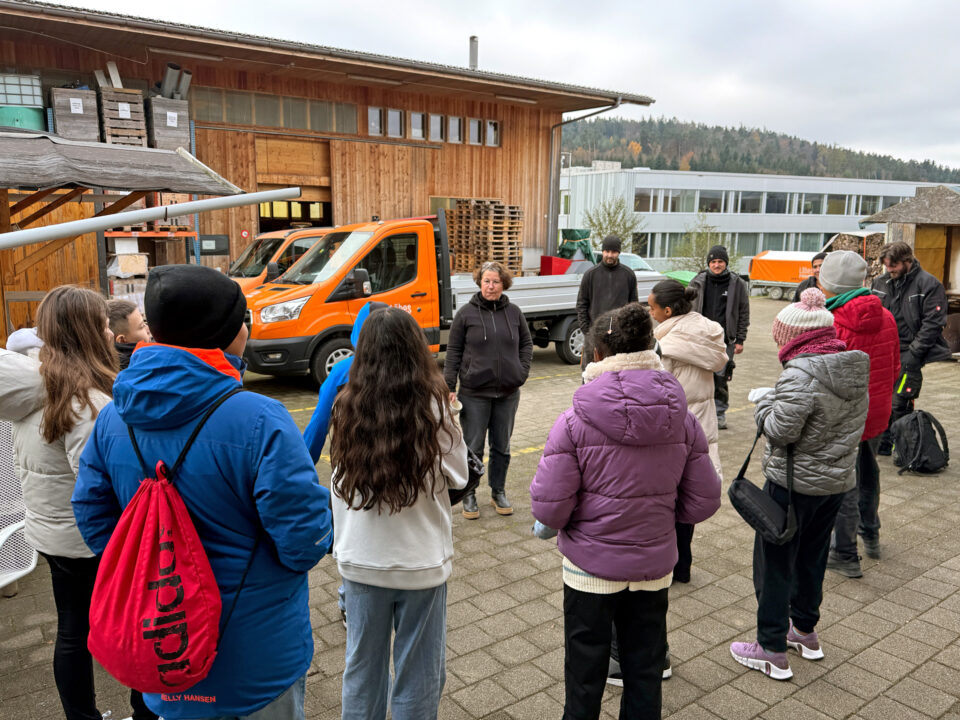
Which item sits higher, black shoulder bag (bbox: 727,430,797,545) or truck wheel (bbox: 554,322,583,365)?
black shoulder bag (bbox: 727,430,797,545)

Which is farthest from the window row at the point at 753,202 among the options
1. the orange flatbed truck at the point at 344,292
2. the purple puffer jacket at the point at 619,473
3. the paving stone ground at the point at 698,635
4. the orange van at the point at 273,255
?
the purple puffer jacket at the point at 619,473

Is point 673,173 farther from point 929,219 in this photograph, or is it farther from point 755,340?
point 929,219

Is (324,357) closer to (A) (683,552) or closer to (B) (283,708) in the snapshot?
(A) (683,552)

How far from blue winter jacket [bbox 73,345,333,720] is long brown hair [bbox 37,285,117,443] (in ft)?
2.61

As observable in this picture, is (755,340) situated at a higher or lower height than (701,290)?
lower

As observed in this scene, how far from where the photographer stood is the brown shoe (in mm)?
5293

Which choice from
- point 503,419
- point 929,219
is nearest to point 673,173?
point 929,219

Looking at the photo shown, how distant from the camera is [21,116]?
10.8 m

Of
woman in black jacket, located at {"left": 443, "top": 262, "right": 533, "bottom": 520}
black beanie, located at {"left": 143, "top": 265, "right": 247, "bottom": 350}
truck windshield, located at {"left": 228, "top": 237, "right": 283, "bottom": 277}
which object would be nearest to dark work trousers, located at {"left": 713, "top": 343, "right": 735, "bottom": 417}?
woman in black jacket, located at {"left": 443, "top": 262, "right": 533, "bottom": 520}

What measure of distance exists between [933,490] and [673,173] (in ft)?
156

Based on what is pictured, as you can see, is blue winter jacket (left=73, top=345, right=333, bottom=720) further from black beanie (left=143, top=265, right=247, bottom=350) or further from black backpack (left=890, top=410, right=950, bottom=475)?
black backpack (left=890, top=410, right=950, bottom=475)

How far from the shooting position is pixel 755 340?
1593 cm

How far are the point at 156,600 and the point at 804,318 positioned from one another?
294cm

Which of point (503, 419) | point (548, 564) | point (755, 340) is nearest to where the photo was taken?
point (548, 564)
